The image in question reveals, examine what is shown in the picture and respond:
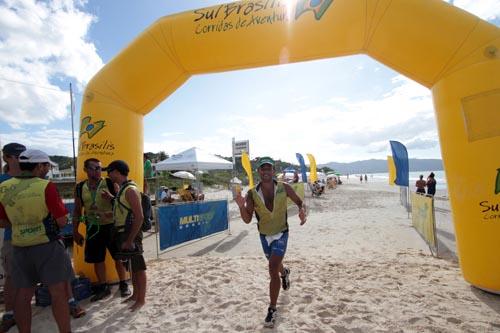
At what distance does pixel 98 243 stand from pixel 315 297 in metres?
3.04

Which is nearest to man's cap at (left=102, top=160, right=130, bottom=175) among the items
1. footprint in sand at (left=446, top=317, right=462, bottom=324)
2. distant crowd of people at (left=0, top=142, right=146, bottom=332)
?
distant crowd of people at (left=0, top=142, right=146, bottom=332)

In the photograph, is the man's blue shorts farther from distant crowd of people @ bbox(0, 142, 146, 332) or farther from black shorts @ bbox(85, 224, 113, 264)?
black shorts @ bbox(85, 224, 113, 264)

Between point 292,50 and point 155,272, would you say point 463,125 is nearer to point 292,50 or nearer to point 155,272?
point 292,50

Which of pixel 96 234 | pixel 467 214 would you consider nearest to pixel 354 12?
pixel 467 214

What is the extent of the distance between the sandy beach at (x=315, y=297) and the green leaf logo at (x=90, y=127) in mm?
2429

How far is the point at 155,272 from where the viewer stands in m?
5.29

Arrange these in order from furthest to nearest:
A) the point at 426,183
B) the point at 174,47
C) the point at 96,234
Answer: the point at 426,183, the point at 174,47, the point at 96,234

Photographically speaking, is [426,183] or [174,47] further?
[426,183]

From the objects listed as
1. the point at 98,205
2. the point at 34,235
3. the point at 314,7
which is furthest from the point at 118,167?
the point at 314,7

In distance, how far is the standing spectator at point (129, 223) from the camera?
3.63m

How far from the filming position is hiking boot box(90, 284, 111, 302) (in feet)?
13.6

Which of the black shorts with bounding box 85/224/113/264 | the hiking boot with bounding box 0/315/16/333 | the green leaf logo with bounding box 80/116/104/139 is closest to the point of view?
the hiking boot with bounding box 0/315/16/333

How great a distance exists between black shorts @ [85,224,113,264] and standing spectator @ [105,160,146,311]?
17.1 inches

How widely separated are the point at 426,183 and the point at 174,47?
1239 cm
